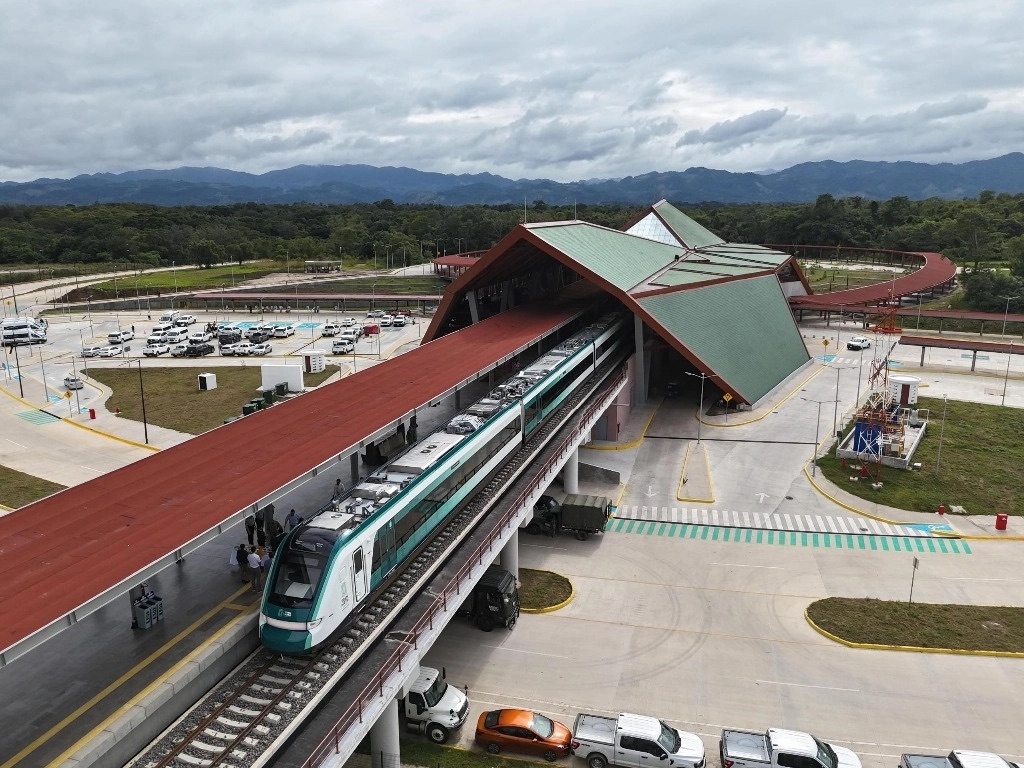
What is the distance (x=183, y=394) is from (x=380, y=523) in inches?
1664

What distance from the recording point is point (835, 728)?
20422 millimetres

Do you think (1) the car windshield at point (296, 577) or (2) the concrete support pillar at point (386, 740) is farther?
(2) the concrete support pillar at point (386, 740)

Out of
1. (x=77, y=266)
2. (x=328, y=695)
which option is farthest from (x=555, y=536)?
(x=77, y=266)

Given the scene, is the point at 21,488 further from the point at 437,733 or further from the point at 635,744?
the point at 635,744

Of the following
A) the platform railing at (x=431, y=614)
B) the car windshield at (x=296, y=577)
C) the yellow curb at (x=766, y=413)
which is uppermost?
the car windshield at (x=296, y=577)

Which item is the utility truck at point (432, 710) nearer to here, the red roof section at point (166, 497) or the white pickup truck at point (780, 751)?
the red roof section at point (166, 497)

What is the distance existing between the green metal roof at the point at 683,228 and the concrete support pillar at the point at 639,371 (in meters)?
37.0

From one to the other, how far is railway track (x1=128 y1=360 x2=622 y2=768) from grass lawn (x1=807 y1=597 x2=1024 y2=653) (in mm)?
15254

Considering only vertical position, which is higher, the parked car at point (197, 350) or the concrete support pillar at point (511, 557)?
the parked car at point (197, 350)

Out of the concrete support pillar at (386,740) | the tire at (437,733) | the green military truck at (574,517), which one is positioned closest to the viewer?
the concrete support pillar at (386,740)

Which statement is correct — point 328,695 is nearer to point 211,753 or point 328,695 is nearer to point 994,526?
point 211,753

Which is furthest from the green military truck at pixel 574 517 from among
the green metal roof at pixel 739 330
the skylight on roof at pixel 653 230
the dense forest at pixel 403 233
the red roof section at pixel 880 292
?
the dense forest at pixel 403 233

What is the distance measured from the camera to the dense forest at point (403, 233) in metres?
126

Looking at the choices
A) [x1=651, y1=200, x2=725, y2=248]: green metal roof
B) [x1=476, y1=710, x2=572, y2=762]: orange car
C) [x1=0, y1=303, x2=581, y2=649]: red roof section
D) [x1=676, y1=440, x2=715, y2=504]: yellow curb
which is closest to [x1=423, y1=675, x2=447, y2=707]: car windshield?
[x1=476, y1=710, x2=572, y2=762]: orange car
